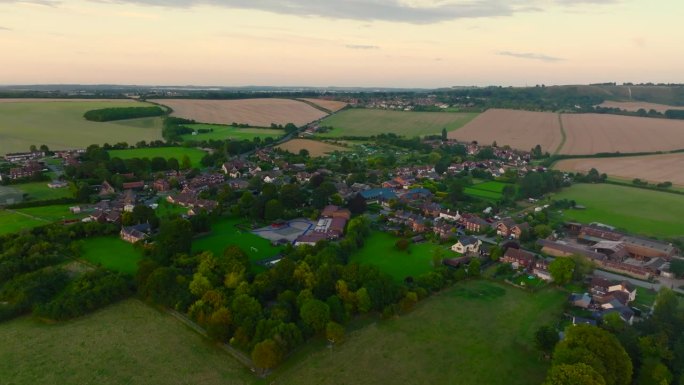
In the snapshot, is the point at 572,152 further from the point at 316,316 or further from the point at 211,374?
the point at 211,374

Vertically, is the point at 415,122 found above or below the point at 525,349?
above

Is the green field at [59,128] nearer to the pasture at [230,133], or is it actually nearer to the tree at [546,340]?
the pasture at [230,133]

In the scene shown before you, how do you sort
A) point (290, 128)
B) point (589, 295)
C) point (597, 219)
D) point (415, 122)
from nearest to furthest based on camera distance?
point (589, 295) < point (597, 219) < point (290, 128) < point (415, 122)

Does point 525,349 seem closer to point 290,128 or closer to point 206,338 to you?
point 206,338

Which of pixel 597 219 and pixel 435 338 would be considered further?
pixel 597 219

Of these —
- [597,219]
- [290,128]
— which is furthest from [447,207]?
[290,128]

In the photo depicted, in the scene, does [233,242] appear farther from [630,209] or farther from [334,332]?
[630,209]

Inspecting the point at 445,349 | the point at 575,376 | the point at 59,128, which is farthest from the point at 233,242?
the point at 59,128

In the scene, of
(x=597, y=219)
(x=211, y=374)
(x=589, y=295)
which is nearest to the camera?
(x=211, y=374)
